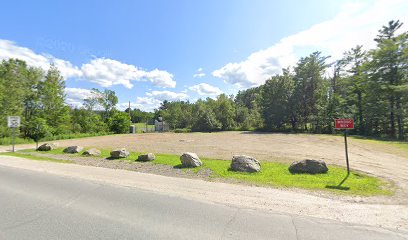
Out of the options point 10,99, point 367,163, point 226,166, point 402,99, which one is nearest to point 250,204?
point 226,166

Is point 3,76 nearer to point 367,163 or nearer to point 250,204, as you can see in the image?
point 250,204

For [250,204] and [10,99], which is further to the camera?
[10,99]

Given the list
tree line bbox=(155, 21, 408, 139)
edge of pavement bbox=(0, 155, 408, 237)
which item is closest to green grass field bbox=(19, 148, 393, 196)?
edge of pavement bbox=(0, 155, 408, 237)

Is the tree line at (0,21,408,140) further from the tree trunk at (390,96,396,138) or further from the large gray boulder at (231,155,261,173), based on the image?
the large gray boulder at (231,155,261,173)

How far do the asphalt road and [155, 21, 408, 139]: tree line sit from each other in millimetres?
27027

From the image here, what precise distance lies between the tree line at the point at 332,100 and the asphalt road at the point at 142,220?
27027 mm

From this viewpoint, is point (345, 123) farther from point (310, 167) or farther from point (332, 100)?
point (332, 100)

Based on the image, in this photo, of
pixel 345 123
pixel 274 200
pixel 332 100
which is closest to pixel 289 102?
pixel 332 100

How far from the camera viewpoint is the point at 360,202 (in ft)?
17.6

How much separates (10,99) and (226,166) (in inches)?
1120

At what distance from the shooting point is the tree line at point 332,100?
1008 inches

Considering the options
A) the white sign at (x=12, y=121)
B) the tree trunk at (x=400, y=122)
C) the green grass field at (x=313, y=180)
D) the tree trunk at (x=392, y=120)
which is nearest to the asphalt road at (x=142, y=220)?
the green grass field at (x=313, y=180)

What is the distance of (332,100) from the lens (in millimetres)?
32469

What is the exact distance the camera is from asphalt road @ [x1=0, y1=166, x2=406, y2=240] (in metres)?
3.59
